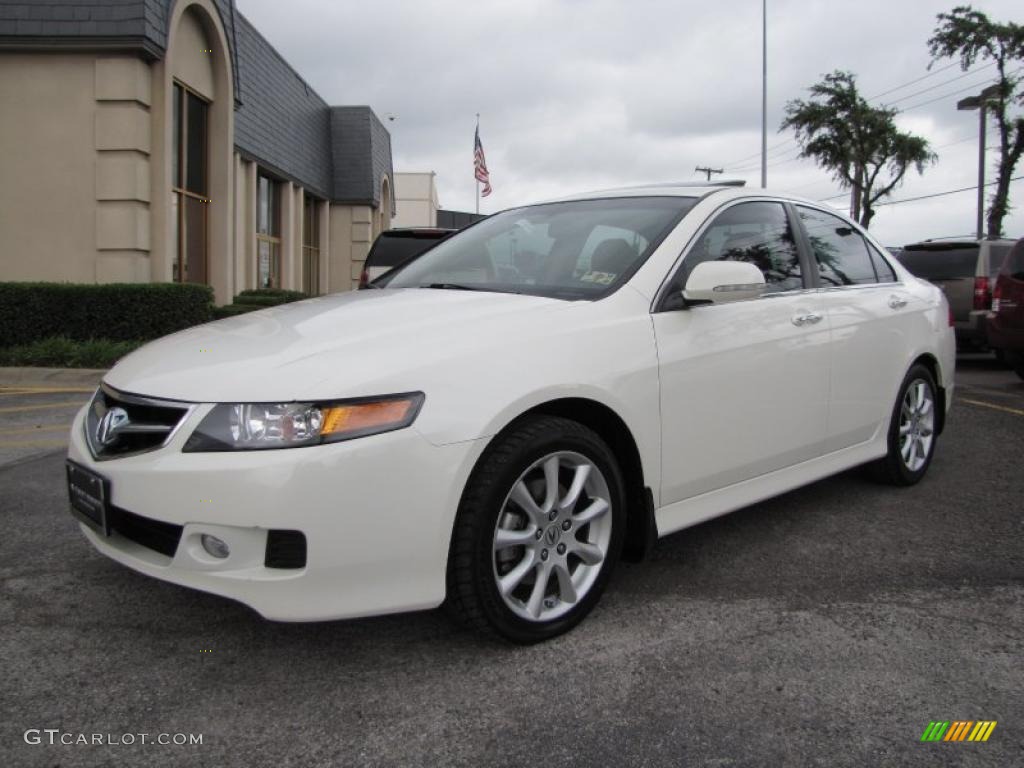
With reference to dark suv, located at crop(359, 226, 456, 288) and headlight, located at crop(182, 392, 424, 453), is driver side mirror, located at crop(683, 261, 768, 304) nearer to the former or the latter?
headlight, located at crop(182, 392, 424, 453)

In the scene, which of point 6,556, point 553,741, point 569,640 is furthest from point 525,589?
point 6,556

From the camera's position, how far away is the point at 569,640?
2770mm

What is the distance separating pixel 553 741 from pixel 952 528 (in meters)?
2.72

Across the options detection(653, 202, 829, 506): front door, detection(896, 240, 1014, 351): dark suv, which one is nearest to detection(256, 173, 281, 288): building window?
detection(896, 240, 1014, 351): dark suv

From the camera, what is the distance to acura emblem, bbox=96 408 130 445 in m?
2.57

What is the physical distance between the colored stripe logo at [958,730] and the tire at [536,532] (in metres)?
1.06

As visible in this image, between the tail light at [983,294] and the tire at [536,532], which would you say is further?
the tail light at [983,294]

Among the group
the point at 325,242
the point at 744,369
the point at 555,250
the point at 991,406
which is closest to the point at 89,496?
the point at 555,250

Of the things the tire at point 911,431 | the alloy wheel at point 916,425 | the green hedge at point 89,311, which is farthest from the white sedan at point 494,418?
the green hedge at point 89,311

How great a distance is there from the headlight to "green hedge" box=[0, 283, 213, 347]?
8.79m

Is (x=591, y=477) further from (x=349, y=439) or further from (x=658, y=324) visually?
(x=349, y=439)

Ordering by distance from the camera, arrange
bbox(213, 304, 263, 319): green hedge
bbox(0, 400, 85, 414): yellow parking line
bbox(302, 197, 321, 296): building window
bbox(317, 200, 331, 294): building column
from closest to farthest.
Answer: bbox(0, 400, 85, 414): yellow parking line < bbox(213, 304, 263, 319): green hedge < bbox(302, 197, 321, 296): building window < bbox(317, 200, 331, 294): building column

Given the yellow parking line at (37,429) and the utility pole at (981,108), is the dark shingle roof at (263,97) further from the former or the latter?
the utility pole at (981,108)

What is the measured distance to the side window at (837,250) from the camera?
13.6 feet
